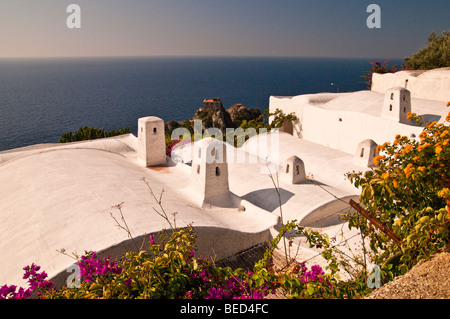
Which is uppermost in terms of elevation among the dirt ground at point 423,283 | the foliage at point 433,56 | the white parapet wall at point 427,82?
the foliage at point 433,56

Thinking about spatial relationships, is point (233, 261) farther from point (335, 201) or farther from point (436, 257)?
point (436, 257)

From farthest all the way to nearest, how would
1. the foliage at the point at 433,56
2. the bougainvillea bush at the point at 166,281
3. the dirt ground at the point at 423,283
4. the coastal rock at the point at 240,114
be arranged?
the coastal rock at the point at 240,114 < the foliage at the point at 433,56 < the bougainvillea bush at the point at 166,281 < the dirt ground at the point at 423,283

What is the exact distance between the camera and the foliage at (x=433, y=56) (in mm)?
23625

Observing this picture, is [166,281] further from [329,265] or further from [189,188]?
[189,188]

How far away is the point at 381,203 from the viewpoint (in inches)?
140

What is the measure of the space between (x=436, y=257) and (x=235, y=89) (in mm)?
119598

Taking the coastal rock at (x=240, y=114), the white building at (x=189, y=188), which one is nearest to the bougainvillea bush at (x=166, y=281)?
the white building at (x=189, y=188)

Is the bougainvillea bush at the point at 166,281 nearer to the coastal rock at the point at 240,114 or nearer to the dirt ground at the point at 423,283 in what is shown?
the dirt ground at the point at 423,283

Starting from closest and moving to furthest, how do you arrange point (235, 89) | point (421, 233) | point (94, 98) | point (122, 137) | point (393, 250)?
point (421, 233) → point (393, 250) → point (122, 137) → point (94, 98) → point (235, 89)

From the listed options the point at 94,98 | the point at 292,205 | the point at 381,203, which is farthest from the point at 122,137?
the point at 94,98

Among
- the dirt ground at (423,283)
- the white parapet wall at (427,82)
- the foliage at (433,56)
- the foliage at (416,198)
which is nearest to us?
the dirt ground at (423,283)

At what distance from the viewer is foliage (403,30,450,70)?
77.5 ft

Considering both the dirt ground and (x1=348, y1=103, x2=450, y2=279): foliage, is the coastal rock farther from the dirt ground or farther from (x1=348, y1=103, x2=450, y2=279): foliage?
the dirt ground
